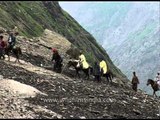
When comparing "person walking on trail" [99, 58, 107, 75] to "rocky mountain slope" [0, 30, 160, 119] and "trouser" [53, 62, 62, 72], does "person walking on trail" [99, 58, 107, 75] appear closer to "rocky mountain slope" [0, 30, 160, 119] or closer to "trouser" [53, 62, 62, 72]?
"rocky mountain slope" [0, 30, 160, 119]

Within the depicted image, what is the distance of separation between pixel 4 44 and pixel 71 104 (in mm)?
16328

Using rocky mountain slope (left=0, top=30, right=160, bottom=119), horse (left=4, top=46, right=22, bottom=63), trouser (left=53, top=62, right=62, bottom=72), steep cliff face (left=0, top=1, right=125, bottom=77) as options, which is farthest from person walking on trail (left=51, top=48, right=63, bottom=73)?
steep cliff face (left=0, top=1, right=125, bottom=77)

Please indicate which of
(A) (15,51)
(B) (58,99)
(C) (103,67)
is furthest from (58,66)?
(B) (58,99)

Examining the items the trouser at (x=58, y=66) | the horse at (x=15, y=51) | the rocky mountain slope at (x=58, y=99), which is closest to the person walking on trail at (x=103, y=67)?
the rocky mountain slope at (x=58, y=99)

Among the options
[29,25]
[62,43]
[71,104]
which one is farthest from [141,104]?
[29,25]

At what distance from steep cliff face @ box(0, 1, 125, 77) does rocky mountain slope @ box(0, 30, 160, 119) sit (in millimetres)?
43404

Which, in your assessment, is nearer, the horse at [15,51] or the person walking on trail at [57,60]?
the horse at [15,51]

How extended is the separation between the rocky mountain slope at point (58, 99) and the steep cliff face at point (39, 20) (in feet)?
142

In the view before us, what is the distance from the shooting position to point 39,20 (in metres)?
132

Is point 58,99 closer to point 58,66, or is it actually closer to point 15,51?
point 58,66

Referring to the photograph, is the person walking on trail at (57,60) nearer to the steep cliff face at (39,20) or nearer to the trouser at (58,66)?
the trouser at (58,66)

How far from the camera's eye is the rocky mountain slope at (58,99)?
98.5 ft

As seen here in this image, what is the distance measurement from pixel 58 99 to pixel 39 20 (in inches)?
3938

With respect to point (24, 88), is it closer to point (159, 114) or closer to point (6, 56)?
point (159, 114)
